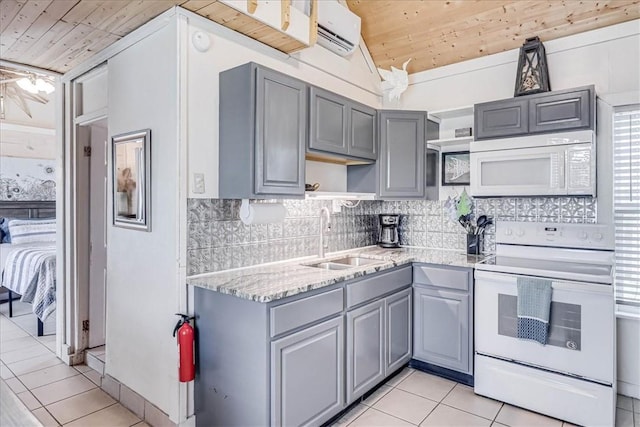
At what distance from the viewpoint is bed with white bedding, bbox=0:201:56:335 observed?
148 inches

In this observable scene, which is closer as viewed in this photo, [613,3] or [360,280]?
[360,280]

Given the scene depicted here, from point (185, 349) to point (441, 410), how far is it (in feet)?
5.57

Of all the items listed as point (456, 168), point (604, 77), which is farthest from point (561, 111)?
point (456, 168)

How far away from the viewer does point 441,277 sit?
117 inches

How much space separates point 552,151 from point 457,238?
1118mm

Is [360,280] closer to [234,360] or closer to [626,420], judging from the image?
[234,360]

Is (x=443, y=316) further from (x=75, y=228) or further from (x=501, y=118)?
(x=75, y=228)

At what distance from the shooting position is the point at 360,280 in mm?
2500

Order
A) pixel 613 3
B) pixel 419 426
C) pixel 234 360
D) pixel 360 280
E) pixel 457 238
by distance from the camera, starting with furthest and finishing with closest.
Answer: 1. pixel 457 238
2. pixel 613 3
3. pixel 360 280
4. pixel 419 426
5. pixel 234 360

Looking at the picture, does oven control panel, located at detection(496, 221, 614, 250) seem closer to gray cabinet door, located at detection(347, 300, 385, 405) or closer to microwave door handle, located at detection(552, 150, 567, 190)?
microwave door handle, located at detection(552, 150, 567, 190)

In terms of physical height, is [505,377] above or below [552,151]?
below

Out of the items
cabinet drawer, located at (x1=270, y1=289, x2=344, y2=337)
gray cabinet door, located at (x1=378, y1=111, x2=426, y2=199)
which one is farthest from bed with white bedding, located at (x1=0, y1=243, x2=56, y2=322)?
gray cabinet door, located at (x1=378, y1=111, x2=426, y2=199)

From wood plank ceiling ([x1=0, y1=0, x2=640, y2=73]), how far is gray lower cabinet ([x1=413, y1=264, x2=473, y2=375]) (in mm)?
1943

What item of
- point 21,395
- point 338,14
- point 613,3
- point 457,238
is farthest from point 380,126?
point 21,395
